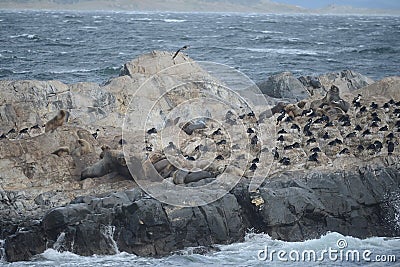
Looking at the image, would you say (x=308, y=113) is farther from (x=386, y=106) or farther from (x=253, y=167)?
(x=253, y=167)

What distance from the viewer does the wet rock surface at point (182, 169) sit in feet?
46.2

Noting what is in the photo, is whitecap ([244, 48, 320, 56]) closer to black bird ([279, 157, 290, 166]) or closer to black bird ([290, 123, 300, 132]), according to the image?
black bird ([290, 123, 300, 132])

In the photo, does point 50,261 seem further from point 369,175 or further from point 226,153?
point 369,175

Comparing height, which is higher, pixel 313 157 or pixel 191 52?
pixel 313 157

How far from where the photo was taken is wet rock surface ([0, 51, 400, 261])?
14.1 m

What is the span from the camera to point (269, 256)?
45.6 feet

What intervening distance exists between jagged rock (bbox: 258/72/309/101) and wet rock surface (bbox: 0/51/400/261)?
8.42ft

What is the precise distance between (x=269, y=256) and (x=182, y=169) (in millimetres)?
3256

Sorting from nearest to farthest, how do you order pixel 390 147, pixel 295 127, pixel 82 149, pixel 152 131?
1. pixel 390 147
2. pixel 82 149
3. pixel 152 131
4. pixel 295 127

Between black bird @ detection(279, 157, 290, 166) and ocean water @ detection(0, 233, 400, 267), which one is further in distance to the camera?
black bird @ detection(279, 157, 290, 166)

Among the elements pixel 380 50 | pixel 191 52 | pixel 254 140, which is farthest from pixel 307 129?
pixel 380 50

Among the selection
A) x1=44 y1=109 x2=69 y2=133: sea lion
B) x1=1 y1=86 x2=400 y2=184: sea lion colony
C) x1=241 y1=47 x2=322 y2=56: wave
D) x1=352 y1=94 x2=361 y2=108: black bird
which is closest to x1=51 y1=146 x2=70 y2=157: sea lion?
x1=1 y1=86 x2=400 y2=184: sea lion colony

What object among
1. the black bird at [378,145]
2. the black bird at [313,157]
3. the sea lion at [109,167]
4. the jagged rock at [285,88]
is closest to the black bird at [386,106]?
the black bird at [378,145]

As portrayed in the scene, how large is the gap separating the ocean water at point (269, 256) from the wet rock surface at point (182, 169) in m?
0.21
